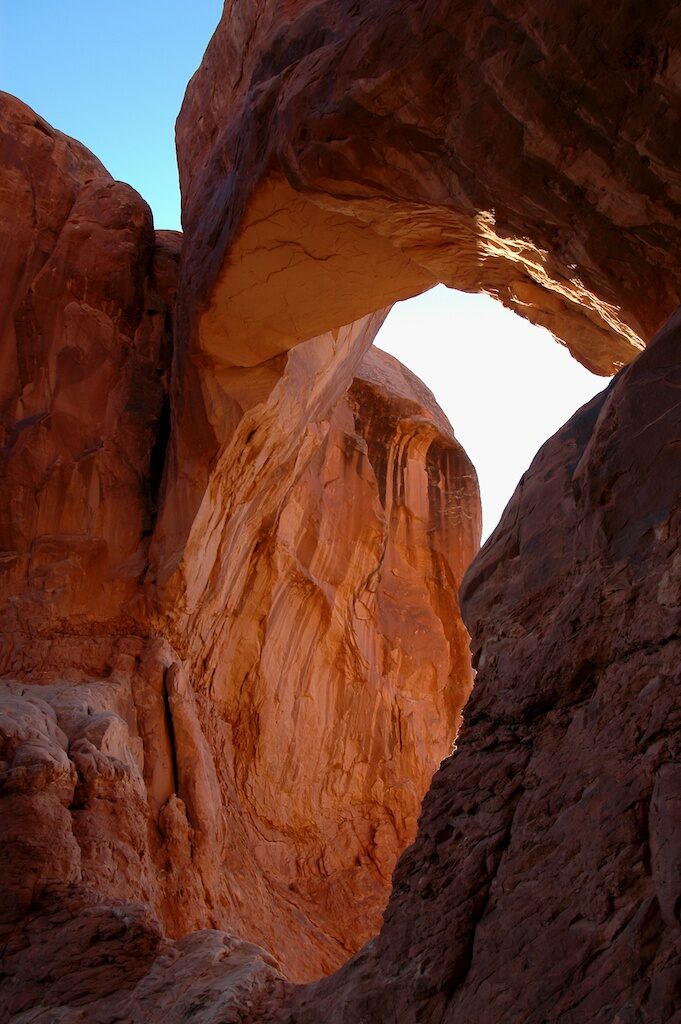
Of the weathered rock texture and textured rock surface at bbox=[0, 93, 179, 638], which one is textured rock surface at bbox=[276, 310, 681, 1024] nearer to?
the weathered rock texture

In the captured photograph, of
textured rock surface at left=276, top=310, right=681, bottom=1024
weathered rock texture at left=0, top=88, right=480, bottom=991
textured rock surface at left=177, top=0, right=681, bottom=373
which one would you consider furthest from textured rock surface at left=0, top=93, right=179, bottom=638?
textured rock surface at left=276, top=310, right=681, bottom=1024

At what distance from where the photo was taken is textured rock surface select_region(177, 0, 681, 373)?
13.8ft

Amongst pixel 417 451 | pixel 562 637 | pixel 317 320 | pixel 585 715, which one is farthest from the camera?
pixel 417 451

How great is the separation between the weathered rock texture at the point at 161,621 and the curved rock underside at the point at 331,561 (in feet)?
0.12

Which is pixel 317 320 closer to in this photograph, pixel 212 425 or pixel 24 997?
pixel 212 425

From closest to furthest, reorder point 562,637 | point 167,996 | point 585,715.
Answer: point 585,715 → point 562,637 → point 167,996

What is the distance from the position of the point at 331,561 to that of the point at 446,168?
24.4 ft

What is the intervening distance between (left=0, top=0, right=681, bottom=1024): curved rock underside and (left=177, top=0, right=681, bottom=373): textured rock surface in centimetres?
2

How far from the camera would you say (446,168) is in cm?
513

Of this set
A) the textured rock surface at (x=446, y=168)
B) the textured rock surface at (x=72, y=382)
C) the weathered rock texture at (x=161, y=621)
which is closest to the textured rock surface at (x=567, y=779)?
the textured rock surface at (x=446, y=168)

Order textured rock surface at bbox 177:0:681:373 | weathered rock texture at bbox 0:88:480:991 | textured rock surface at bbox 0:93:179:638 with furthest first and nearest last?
textured rock surface at bbox 0:93:179:638 < weathered rock texture at bbox 0:88:480:991 < textured rock surface at bbox 177:0:681:373

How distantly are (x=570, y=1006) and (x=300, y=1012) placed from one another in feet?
5.71

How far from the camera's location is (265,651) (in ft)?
34.7

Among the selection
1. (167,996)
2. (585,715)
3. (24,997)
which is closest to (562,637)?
(585,715)
